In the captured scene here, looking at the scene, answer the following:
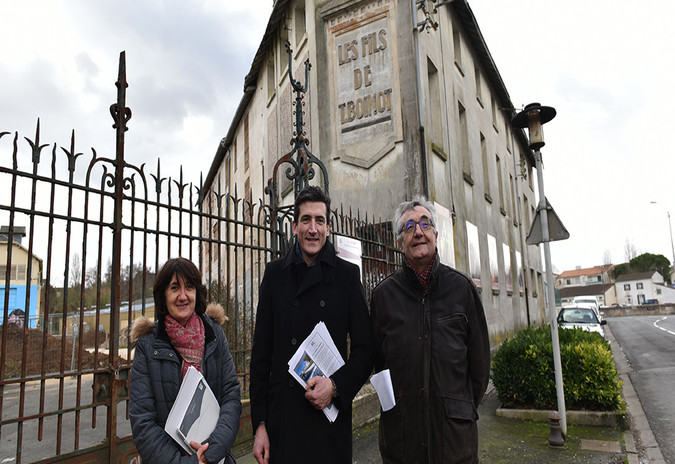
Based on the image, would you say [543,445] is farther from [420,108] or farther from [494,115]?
[494,115]

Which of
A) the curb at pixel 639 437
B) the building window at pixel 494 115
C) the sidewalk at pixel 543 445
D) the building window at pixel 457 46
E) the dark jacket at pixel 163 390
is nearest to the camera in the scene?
the dark jacket at pixel 163 390

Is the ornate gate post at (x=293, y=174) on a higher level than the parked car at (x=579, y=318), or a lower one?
higher

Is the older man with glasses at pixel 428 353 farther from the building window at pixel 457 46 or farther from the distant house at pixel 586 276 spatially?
the distant house at pixel 586 276

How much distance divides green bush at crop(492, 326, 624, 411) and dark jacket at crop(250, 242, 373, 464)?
4958mm

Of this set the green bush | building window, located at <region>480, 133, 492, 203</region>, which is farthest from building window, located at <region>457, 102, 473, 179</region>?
the green bush

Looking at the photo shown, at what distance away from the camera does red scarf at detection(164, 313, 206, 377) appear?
8.06 feet

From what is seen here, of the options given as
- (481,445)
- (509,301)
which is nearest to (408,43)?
(481,445)

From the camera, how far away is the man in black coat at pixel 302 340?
238 cm

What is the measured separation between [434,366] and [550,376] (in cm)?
487

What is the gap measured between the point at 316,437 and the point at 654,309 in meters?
66.2

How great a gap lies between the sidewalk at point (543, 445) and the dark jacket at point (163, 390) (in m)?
2.38

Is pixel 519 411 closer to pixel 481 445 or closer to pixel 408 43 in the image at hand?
pixel 481 445

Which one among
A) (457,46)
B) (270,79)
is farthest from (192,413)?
(270,79)

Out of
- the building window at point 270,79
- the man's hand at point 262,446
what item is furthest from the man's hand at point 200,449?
the building window at point 270,79
